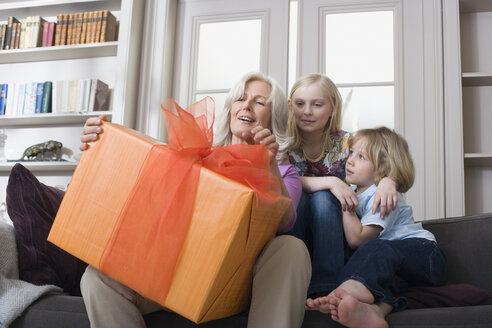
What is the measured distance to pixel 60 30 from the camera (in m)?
2.98

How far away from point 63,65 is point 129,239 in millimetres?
2542

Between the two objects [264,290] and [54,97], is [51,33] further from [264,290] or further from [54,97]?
[264,290]

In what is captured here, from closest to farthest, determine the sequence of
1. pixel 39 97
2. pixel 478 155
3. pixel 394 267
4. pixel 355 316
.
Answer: pixel 355 316
pixel 394 267
pixel 478 155
pixel 39 97

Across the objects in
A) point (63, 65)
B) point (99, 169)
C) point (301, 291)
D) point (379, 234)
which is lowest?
point (301, 291)

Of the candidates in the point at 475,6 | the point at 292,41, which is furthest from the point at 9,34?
the point at 475,6

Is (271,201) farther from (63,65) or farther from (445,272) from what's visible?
(63,65)

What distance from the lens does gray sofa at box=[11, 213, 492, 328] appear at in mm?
961

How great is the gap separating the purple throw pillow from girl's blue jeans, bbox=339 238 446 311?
72 cm

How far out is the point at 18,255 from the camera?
121 centimetres

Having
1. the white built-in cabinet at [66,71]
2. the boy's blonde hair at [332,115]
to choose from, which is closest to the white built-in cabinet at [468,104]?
the boy's blonde hair at [332,115]

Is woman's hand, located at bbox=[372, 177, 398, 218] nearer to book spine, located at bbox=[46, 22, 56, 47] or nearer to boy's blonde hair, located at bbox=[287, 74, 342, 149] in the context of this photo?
boy's blonde hair, located at bbox=[287, 74, 342, 149]

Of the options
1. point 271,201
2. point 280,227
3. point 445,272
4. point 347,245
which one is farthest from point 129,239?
point 445,272

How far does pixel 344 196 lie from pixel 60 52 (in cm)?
235

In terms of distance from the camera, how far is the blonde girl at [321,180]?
4.11 ft
